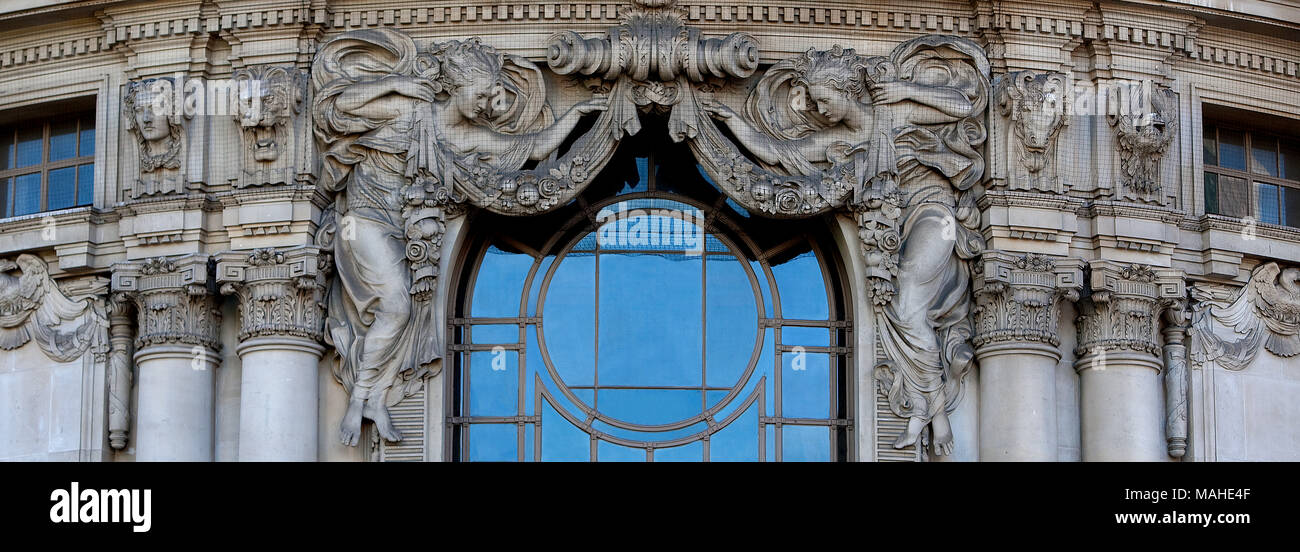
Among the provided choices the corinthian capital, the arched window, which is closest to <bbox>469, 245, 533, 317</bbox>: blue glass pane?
the arched window

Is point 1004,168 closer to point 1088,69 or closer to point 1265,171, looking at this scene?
point 1088,69

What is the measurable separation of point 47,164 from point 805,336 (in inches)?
314

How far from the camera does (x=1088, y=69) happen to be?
2705 centimetres

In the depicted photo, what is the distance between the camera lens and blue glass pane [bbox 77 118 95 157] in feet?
91.1

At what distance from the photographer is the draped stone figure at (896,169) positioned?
25984 millimetres

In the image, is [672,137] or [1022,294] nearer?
[1022,294]

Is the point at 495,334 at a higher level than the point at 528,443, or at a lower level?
higher

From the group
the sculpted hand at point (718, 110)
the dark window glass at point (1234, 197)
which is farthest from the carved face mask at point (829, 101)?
the dark window glass at point (1234, 197)

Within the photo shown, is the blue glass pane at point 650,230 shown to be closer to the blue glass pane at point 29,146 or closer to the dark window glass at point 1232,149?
the dark window glass at point 1232,149

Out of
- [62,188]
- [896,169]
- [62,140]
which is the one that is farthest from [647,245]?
[62,140]

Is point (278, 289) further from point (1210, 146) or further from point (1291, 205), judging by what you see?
point (1291, 205)

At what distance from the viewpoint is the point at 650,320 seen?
87.4 feet

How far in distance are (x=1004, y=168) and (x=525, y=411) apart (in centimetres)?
521
